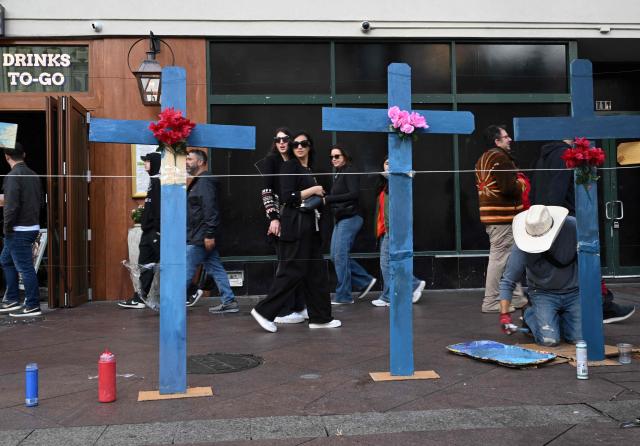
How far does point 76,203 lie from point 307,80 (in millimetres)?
3587

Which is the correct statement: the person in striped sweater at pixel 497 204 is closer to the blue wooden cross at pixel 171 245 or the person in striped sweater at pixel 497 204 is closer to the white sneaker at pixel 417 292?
the white sneaker at pixel 417 292

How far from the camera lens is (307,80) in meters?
10.5

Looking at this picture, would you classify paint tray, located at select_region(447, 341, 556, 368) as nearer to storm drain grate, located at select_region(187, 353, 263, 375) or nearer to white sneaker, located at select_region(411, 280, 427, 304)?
storm drain grate, located at select_region(187, 353, 263, 375)

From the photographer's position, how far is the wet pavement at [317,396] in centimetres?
430

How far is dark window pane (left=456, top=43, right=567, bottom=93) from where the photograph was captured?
10.8 metres

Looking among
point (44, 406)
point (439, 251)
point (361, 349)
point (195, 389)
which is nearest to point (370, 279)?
point (439, 251)

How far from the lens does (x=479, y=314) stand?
8484 millimetres

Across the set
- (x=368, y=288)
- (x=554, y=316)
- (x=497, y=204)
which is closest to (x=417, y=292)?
(x=368, y=288)

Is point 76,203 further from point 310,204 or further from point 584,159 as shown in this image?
point 584,159

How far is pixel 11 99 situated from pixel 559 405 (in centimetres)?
834

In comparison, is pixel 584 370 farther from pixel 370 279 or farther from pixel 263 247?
pixel 263 247

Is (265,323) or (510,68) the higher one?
(510,68)

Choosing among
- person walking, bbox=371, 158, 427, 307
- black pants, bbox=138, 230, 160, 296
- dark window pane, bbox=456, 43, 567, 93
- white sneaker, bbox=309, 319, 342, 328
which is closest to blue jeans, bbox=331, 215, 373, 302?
person walking, bbox=371, 158, 427, 307

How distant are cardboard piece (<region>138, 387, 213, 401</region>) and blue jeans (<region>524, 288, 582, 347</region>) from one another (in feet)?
9.96
